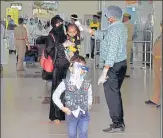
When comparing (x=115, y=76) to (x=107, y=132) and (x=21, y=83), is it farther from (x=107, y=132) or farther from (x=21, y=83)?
(x=21, y=83)

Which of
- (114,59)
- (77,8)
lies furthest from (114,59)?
(77,8)

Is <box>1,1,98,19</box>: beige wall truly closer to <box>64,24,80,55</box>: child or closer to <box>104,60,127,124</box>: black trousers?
<box>64,24,80,55</box>: child

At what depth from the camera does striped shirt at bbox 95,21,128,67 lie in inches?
174

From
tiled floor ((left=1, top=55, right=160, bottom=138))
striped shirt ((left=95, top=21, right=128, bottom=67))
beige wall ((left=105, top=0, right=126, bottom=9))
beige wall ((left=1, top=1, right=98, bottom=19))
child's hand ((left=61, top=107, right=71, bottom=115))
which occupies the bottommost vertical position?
tiled floor ((left=1, top=55, right=160, bottom=138))

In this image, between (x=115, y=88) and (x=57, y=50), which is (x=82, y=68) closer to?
(x=115, y=88)

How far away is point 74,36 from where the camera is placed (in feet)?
15.4

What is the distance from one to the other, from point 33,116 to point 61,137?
A: 46.2 inches

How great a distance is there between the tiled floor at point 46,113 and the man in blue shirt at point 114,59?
0.95 ft

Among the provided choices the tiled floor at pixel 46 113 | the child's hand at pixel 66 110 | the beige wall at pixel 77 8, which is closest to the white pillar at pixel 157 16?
the tiled floor at pixel 46 113

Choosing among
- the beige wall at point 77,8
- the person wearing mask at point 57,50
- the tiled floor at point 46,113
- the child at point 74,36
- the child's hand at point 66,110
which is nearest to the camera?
the child's hand at point 66,110

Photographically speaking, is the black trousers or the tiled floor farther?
the tiled floor

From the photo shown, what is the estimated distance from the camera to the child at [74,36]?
4.52m

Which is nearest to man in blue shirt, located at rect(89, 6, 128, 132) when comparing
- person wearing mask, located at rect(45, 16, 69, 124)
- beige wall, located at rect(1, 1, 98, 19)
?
person wearing mask, located at rect(45, 16, 69, 124)

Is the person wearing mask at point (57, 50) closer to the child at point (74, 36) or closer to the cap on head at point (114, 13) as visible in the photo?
the child at point (74, 36)
